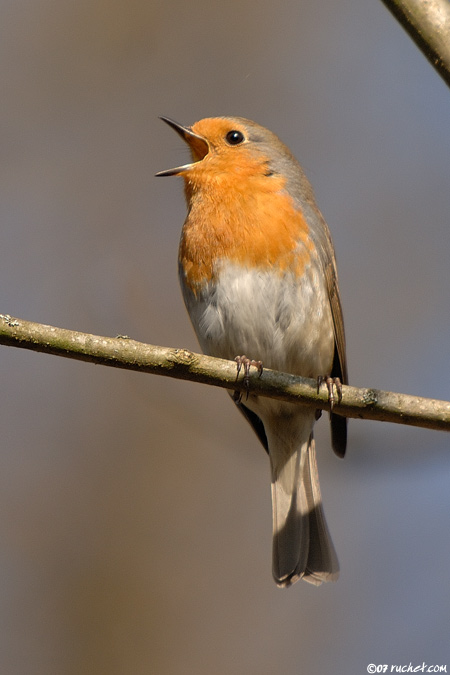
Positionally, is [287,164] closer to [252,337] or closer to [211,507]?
[252,337]

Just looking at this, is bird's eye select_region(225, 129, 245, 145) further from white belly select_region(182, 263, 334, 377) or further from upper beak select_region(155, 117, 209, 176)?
white belly select_region(182, 263, 334, 377)

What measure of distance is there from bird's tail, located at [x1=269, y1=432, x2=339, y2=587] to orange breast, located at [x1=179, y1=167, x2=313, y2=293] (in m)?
1.29

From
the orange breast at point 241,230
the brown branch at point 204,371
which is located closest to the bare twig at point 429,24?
the brown branch at point 204,371

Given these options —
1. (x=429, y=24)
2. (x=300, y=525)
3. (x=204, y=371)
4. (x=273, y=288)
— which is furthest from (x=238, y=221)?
(x=300, y=525)

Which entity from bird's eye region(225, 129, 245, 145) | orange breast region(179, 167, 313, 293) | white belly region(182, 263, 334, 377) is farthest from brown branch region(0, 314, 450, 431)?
bird's eye region(225, 129, 245, 145)

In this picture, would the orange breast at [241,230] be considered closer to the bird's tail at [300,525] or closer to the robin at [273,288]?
the robin at [273,288]

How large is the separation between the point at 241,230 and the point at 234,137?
870 millimetres

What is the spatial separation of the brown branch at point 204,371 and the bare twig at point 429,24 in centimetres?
123

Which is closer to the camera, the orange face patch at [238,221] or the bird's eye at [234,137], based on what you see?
the orange face patch at [238,221]

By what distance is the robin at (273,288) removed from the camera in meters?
4.27

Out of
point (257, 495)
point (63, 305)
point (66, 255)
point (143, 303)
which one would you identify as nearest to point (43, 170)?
point (66, 255)

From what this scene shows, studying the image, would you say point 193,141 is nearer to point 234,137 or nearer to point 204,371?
point 234,137

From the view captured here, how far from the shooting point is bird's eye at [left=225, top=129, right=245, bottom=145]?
4.88 m

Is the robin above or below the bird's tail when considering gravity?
above
